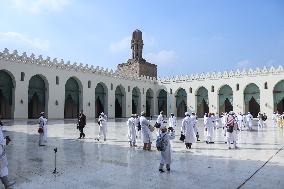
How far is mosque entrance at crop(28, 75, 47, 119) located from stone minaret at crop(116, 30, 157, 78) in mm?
15858

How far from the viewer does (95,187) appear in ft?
16.6

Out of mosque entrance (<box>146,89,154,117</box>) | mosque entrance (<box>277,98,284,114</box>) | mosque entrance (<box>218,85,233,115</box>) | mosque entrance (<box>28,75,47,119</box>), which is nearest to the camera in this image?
mosque entrance (<box>28,75,47,119</box>)

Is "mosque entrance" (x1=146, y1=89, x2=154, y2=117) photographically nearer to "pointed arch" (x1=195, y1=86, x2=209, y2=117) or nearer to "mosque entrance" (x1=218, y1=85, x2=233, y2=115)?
"pointed arch" (x1=195, y1=86, x2=209, y2=117)

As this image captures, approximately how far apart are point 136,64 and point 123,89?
7548 mm

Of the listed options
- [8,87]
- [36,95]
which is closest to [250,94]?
[36,95]

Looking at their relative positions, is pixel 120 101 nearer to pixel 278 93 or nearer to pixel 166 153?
pixel 278 93

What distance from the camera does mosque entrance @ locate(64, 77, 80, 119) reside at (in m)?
29.5

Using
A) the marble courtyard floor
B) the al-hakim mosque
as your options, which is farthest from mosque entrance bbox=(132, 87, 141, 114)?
the marble courtyard floor

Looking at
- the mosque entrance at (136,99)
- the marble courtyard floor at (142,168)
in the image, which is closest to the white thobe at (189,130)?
the marble courtyard floor at (142,168)

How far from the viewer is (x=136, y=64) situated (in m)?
41.7

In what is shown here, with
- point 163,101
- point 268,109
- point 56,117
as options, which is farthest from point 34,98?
point 268,109

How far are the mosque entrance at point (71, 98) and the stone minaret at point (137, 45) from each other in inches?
581

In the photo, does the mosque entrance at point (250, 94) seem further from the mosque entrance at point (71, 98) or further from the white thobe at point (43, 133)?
the white thobe at point (43, 133)

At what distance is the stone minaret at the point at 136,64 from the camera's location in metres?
41.9
